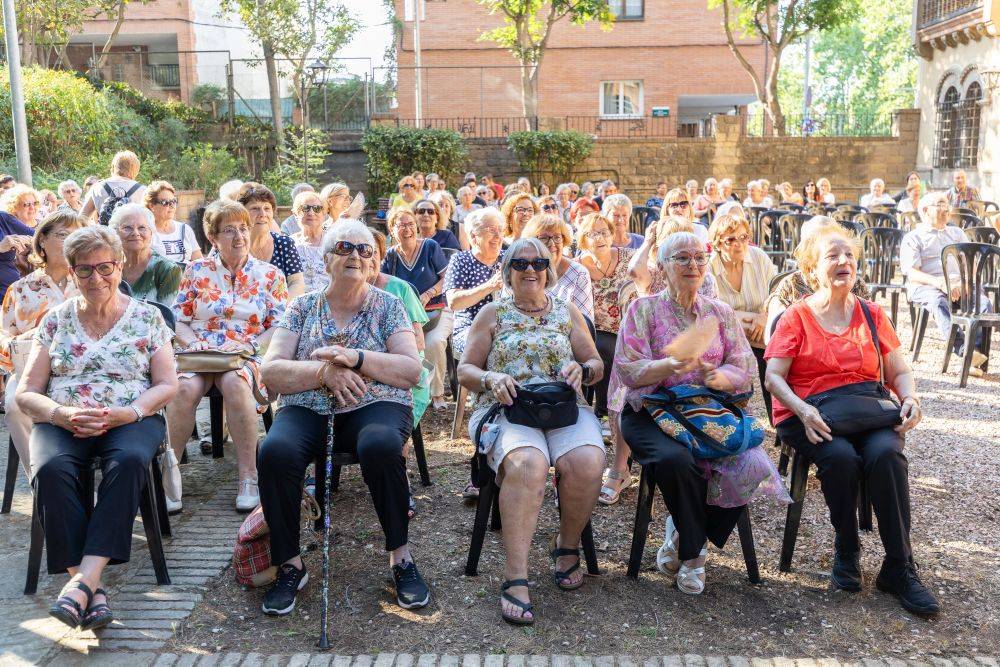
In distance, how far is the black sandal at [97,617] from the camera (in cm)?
335

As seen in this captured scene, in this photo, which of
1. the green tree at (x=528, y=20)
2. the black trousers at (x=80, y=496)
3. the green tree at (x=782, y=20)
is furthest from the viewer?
the green tree at (x=782, y=20)

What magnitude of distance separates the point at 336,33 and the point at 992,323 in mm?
18693

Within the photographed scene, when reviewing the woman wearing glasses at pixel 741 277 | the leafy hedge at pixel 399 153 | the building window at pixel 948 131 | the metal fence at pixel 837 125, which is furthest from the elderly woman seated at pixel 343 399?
the metal fence at pixel 837 125

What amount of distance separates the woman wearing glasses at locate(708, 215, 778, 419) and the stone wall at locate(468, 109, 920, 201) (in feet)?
59.0

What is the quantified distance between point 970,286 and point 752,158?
669 inches

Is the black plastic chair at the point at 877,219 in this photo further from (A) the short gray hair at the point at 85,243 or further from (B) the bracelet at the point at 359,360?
(A) the short gray hair at the point at 85,243

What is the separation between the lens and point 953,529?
4.35m

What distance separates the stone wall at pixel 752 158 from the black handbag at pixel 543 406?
19817mm

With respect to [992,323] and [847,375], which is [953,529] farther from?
[992,323]

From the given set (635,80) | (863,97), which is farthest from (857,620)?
(863,97)

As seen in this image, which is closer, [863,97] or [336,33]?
[336,33]

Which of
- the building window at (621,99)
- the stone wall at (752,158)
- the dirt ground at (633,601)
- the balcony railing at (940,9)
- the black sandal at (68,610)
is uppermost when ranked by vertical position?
the balcony railing at (940,9)

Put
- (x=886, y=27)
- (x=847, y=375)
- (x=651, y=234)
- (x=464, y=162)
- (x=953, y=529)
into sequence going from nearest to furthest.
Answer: (x=847, y=375), (x=953, y=529), (x=651, y=234), (x=464, y=162), (x=886, y=27)

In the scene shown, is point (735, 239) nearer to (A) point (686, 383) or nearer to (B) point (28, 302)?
(A) point (686, 383)
